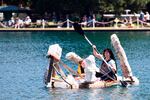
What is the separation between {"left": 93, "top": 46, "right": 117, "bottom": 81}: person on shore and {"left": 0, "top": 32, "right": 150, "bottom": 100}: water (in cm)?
61

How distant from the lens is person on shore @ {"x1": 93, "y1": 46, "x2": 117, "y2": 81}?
31.6 m

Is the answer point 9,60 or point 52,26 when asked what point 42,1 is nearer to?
point 52,26

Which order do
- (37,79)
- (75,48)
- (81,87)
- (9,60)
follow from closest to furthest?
(81,87), (37,79), (9,60), (75,48)

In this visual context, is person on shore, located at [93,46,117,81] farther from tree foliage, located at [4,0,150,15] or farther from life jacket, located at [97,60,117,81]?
tree foliage, located at [4,0,150,15]

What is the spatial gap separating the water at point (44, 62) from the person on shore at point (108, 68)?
0.61m

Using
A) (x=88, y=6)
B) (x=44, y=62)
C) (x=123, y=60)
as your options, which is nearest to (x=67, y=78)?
(x=123, y=60)

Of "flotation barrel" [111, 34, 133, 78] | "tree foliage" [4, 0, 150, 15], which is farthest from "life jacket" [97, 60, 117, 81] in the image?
"tree foliage" [4, 0, 150, 15]

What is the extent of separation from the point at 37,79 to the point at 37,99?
21.3 ft

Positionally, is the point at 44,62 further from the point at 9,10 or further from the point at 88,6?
the point at 9,10

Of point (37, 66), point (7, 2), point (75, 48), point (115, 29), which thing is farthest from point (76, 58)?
point (7, 2)

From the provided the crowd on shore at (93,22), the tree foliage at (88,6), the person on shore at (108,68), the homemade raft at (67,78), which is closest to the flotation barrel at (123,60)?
the homemade raft at (67,78)

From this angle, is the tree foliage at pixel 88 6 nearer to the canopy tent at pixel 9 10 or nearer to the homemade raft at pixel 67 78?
the canopy tent at pixel 9 10

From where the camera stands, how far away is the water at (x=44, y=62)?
Result: 30.0 meters

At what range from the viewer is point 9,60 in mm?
46500
